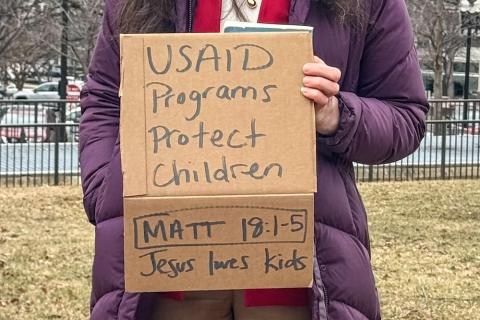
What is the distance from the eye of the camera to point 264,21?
1830 mm

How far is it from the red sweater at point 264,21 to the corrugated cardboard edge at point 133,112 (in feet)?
0.75

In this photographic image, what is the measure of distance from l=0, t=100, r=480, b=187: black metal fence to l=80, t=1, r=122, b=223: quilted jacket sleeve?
364 inches

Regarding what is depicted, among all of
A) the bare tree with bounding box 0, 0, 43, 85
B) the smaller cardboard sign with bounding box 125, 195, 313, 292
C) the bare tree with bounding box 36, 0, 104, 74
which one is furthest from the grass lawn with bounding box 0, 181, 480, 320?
the bare tree with bounding box 0, 0, 43, 85

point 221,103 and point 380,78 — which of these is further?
point 380,78

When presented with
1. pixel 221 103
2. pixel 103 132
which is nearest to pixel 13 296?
pixel 103 132

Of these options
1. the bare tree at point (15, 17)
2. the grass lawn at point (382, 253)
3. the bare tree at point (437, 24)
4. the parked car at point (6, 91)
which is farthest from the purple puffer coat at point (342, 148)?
the parked car at point (6, 91)

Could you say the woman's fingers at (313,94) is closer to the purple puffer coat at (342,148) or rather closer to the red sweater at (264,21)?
the purple puffer coat at (342,148)

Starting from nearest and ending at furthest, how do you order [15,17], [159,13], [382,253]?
[159,13], [382,253], [15,17]

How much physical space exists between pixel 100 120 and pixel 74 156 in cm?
1023

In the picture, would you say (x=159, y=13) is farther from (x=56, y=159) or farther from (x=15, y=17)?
(x=15, y=17)

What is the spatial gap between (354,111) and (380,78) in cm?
18

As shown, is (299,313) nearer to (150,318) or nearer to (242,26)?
(150,318)

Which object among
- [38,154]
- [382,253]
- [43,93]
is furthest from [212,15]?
[43,93]

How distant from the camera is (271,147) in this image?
5.39 ft
